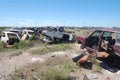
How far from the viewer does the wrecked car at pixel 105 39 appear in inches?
375

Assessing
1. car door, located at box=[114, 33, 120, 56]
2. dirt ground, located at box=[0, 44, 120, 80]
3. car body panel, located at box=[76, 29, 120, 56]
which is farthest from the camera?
car body panel, located at box=[76, 29, 120, 56]

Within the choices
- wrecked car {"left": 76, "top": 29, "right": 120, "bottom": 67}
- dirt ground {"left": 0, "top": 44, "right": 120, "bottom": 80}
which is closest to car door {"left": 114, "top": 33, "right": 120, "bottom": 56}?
wrecked car {"left": 76, "top": 29, "right": 120, "bottom": 67}

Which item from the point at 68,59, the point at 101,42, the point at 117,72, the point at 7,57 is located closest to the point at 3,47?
the point at 7,57

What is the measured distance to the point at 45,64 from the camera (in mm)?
10070

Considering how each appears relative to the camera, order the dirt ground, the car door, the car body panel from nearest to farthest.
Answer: the dirt ground < the car door < the car body panel

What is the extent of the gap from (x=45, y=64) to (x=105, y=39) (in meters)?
2.97

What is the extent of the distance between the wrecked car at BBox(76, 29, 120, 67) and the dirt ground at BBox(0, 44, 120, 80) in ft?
2.68

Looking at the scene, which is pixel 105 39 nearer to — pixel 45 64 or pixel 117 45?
pixel 117 45

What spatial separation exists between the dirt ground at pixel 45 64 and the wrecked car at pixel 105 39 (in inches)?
32.1

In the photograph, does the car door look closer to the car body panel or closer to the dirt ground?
the car body panel

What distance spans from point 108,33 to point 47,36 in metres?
7.95

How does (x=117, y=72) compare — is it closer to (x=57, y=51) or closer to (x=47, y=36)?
(x=57, y=51)

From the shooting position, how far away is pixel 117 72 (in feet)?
30.5

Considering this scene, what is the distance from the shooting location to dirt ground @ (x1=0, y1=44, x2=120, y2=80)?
8.96 metres
